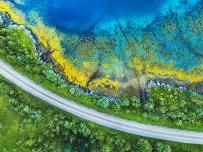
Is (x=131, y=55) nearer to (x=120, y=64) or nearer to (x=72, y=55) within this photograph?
(x=120, y=64)

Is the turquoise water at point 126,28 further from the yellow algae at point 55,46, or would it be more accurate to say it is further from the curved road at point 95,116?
the curved road at point 95,116

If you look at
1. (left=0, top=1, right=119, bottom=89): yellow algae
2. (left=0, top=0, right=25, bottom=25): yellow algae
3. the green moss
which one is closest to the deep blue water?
(left=0, top=1, right=119, bottom=89): yellow algae

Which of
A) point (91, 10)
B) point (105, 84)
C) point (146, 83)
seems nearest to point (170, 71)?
point (146, 83)

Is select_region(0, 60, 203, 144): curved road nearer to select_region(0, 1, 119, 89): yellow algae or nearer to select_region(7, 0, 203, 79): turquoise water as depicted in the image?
select_region(0, 1, 119, 89): yellow algae

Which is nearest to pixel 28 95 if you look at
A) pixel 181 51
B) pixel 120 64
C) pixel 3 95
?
pixel 3 95

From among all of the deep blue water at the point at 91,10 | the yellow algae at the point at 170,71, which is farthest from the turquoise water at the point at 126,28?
the yellow algae at the point at 170,71
